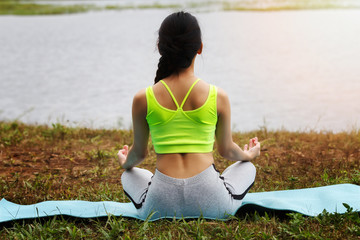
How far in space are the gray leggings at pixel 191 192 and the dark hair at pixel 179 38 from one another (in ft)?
2.64

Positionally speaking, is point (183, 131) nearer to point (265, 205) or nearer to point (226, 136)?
point (226, 136)

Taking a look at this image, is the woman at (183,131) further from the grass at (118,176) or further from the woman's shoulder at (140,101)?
the grass at (118,176)

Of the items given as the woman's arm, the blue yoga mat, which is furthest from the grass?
the woman's arm

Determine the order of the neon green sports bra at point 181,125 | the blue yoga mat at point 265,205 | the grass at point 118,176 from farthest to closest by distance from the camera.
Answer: the blue yoga mat at point 265,205, the grass at point 118,176, the neon green sports bra at point 181,125

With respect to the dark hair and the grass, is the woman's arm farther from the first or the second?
the grass

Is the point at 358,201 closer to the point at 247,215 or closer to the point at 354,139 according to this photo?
the point at 247,215

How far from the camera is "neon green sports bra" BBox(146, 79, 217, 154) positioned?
2.86 m

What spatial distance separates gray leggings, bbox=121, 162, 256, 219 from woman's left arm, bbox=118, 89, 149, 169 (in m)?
0.13

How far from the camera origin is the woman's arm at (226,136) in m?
2.93

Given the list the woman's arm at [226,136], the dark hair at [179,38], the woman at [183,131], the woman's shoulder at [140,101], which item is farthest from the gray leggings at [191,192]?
the dark hair at [179,38]

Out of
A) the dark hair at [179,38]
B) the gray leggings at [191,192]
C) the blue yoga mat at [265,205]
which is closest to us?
the dark hair at [179,38]

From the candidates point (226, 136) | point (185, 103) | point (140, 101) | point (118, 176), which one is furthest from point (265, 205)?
point (118, 176)

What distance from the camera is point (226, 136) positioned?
3117 mm

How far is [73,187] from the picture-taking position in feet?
14.4
